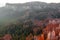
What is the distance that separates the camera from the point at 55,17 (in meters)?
1.91

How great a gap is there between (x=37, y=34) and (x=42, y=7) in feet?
1.18

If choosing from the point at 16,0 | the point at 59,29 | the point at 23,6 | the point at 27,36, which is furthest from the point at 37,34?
the point at 16,0

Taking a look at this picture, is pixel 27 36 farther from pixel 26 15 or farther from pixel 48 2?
pixel 48 2

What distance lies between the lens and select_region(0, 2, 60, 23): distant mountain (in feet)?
6.27

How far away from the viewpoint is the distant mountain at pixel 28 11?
191cm

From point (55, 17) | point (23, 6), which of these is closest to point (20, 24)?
point (23, 6)

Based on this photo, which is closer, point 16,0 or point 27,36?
point 27,36

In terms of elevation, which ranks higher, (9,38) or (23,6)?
(23,6)

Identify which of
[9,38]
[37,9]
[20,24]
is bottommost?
[9,38]

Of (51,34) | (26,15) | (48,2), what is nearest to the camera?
(51,34)

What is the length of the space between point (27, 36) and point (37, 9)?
362mm

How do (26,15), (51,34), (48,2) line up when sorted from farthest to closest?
(48,2) < (26,15) < (51,34)

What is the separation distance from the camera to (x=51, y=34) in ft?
5.90

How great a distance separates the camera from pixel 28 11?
196 cm
